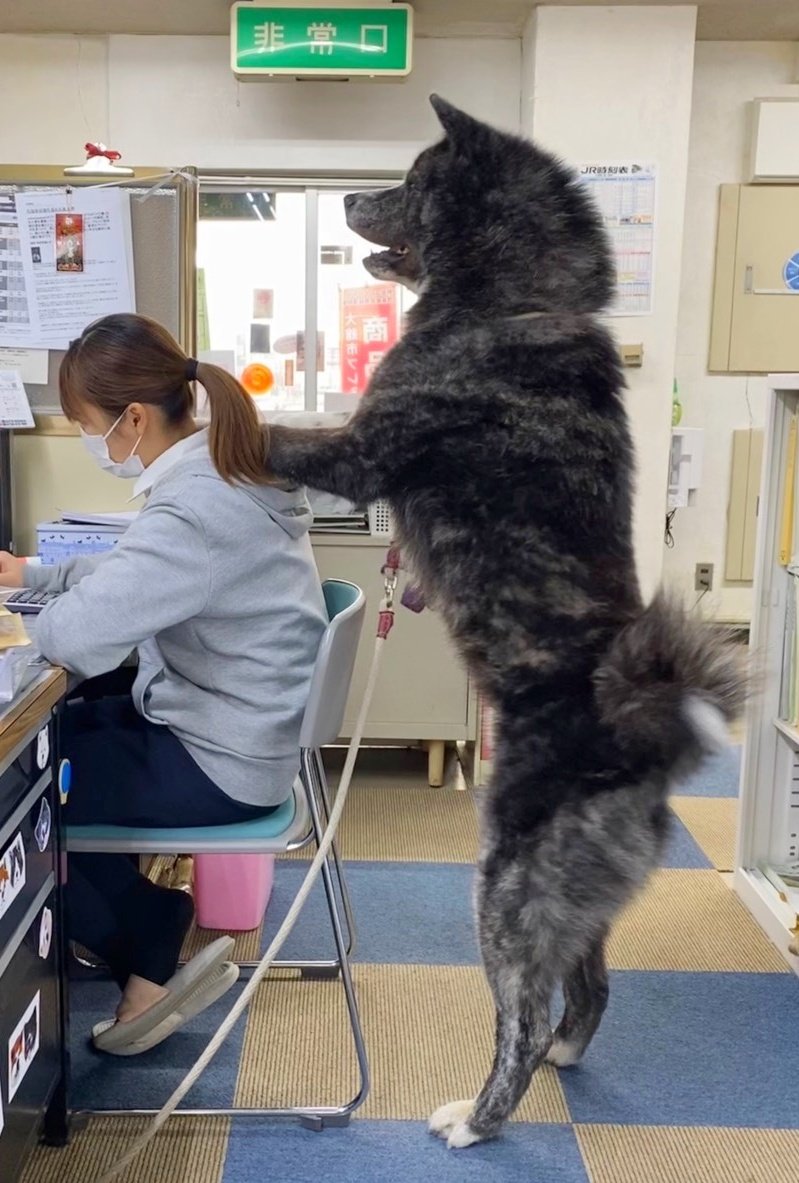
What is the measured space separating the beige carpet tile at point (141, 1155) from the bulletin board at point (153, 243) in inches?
58.6

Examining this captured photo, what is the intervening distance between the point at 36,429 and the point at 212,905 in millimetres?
1173

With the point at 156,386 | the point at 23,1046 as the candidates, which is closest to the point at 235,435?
the point at 156,386

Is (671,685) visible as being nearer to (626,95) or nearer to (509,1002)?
(509,1002)

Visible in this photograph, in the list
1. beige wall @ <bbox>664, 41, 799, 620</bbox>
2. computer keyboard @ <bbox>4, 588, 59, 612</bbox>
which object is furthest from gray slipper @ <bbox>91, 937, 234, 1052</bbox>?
beige wall @ <bbox>664, 41, 799, 620</bbox>

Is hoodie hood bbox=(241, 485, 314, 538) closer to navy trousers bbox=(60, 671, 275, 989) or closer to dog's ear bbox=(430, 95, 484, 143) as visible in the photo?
navy trousers bbox=(60, 671, 275, 989)

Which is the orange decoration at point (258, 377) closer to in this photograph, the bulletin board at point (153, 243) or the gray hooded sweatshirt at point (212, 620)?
the bulletin board at point (153, 243)

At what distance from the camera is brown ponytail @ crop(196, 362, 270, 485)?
146 centimetres

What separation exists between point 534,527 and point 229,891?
121 cm

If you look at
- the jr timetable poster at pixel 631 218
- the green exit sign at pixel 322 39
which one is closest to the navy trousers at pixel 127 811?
the jr timetable poster at pixel 631 218

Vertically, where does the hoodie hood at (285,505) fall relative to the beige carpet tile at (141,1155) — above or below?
above

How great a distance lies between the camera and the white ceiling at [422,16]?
324 centimetres

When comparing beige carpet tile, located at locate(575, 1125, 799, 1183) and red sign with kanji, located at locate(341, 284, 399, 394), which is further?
red sign with kanji, located at locate(341, 284, 399, 394)

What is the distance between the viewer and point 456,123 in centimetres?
149

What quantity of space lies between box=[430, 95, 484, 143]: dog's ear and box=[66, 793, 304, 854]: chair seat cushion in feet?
3.60
